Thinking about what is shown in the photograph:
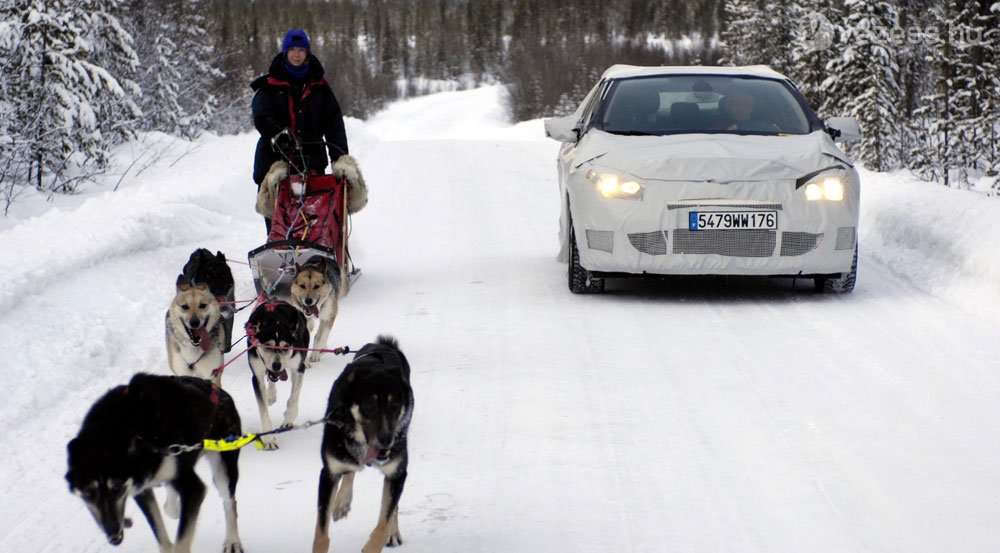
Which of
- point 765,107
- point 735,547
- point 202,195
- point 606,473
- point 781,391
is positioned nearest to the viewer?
point 735,547

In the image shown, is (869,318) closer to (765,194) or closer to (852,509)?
(765,194)

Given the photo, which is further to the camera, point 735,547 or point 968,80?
point 968,80

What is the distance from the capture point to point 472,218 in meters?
13.9

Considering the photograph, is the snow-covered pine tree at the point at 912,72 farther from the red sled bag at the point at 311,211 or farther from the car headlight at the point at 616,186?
the red sled bag at the point at 311,211

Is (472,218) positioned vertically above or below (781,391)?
below

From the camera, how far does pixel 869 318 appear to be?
7605mm

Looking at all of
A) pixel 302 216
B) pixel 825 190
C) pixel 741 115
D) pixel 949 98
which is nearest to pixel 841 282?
pixel 825 190

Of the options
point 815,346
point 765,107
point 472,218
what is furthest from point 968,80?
point 815,346

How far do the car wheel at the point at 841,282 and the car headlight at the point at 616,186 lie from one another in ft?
5.51

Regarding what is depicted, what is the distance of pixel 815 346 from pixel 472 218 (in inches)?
294

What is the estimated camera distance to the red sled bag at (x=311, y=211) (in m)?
8.37

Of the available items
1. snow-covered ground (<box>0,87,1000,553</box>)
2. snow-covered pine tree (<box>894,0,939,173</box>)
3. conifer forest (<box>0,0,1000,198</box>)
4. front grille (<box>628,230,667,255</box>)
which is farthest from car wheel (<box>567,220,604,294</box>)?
snow-covered pine tree (<box>894,0,939,173</box>)

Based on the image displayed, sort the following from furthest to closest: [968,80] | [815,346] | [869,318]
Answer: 1. [968,80]
2. [869,318]
3. [815,346]

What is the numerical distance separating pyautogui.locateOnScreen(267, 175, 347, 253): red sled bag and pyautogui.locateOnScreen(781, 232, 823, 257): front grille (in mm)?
3379
